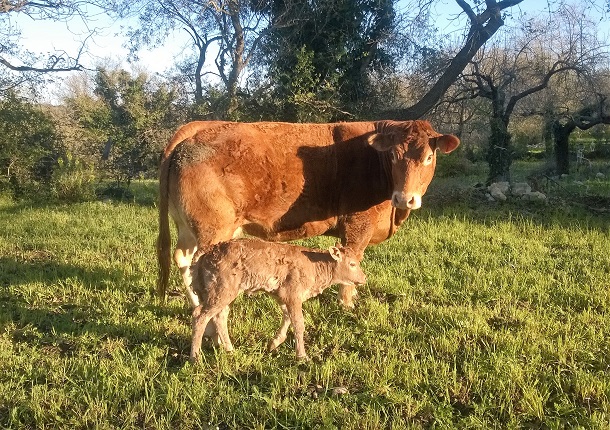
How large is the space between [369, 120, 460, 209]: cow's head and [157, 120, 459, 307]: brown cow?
10 mm

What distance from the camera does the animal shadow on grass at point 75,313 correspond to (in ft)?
15.9

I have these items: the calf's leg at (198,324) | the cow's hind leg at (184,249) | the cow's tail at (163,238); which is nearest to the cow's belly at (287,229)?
the cow's hind leg at (184,249)

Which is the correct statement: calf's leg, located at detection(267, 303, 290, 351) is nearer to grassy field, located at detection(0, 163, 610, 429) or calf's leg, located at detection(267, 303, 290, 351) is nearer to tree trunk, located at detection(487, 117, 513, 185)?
grassy field, located at detection(0, 163, 610, 429)

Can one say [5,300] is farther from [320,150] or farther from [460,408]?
[460,408]

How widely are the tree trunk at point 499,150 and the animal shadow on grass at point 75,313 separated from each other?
11.1 meters

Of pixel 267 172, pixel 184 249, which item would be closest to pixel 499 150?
pixel 267 172

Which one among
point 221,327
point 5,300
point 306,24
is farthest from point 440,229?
point 306,24

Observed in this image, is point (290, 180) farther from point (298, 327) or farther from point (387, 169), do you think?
point (298, 327)

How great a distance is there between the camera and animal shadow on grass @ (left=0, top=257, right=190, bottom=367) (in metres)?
4.84

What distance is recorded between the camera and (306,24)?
14492mm

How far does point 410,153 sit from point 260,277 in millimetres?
2030

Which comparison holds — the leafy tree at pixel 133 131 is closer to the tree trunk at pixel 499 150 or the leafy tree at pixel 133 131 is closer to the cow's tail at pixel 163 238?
the tree trunk at pixel 499 150

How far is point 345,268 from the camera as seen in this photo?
4785 mm

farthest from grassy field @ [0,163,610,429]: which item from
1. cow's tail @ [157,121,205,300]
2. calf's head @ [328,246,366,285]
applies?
calf's head @ [328,246,366,285]
